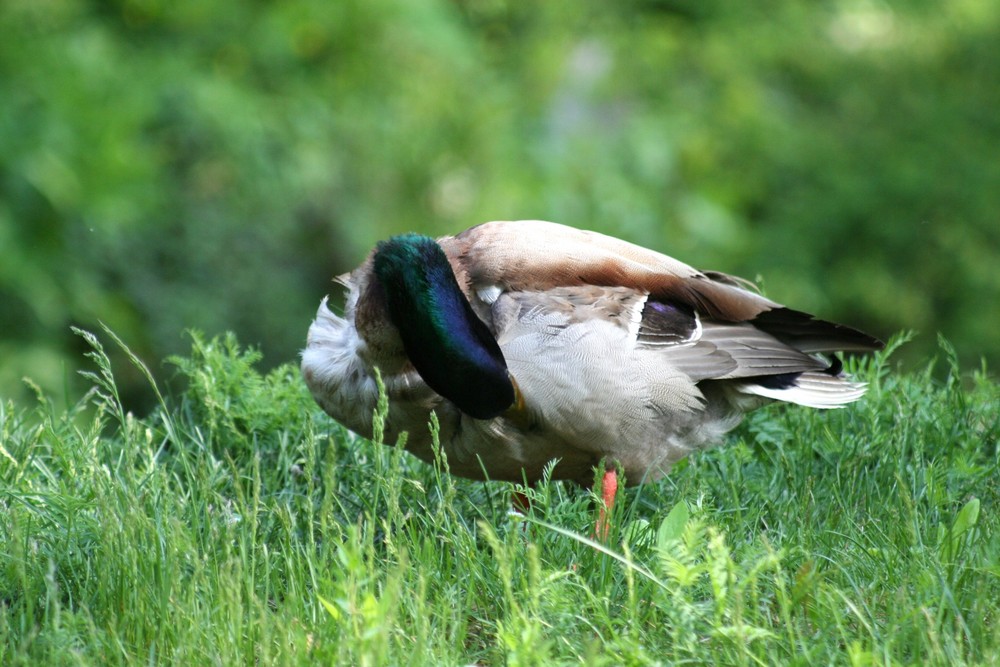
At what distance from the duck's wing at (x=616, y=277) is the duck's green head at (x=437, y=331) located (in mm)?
265

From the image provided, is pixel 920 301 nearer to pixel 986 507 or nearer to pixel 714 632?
pixel 986 507

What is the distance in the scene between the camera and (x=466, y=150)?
974 cm

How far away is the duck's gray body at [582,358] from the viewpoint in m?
3.65

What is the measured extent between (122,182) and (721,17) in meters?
6.33

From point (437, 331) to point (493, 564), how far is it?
30.2 inches

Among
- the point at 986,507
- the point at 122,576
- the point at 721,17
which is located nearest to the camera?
the point at 122,576

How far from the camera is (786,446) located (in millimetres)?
4332

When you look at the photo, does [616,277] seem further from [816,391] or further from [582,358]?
[816,391]

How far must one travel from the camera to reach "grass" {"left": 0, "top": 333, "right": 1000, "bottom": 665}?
2.61 metres

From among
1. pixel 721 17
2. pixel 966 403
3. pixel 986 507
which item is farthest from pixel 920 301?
pixel 986 507

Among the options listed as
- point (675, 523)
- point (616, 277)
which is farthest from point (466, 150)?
point (675, 523)

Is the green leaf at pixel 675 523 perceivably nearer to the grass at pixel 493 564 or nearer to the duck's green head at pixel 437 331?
the grass at pixel 493 564

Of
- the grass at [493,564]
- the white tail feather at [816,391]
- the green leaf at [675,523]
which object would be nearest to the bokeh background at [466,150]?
the white tail feather at [816,391]

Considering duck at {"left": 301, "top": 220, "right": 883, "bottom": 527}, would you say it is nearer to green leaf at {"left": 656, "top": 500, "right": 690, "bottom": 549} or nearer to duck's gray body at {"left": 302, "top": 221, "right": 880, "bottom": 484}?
duck's gray body at {"left": 302, "top": 221, "right": 880, "bottom": 484}
